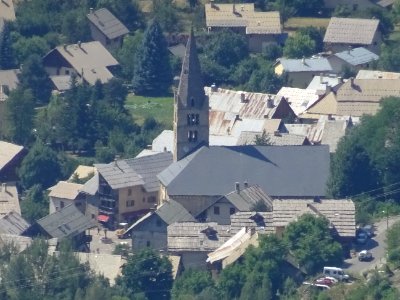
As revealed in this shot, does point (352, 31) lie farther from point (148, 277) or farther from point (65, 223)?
point (148, 277)

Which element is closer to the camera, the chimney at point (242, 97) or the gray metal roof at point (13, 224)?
the gray metal roof at point (13, 224)

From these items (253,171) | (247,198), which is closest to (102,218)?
(253,171)

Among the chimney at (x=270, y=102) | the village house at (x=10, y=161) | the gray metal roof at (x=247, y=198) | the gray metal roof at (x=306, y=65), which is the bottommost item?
the gray metal roof at (x=306, y=65)

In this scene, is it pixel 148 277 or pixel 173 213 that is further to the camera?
pixel 173 213

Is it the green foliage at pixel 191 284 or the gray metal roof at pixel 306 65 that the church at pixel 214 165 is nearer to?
the green foliage at pixel 191 284

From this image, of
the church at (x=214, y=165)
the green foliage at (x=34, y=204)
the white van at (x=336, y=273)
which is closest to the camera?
the white van at (x=336, y=273)

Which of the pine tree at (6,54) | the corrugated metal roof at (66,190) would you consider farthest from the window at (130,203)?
the pine tree at (6,54)
